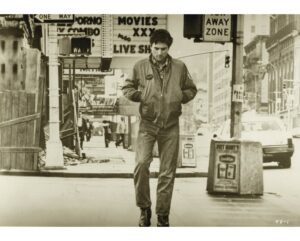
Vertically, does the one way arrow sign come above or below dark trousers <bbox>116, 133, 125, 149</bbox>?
above

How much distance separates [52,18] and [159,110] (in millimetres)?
1272

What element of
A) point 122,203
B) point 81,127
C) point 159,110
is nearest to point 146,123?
point 159,110

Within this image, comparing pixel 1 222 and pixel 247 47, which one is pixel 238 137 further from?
pixel 1 222

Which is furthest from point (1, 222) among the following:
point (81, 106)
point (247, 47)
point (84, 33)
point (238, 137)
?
point (247, 47)

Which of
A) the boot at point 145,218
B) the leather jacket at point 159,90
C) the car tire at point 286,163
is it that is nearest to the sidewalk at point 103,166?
the boot at point 145,218

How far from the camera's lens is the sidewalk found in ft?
21.8

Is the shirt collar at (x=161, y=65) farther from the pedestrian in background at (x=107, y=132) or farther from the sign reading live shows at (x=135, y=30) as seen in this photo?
the pedestrian in background at (x=107, y=132)

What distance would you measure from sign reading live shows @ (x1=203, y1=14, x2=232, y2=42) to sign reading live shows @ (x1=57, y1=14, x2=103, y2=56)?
0.95m

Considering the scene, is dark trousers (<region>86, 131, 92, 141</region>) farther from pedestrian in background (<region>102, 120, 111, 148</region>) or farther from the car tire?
the car tire

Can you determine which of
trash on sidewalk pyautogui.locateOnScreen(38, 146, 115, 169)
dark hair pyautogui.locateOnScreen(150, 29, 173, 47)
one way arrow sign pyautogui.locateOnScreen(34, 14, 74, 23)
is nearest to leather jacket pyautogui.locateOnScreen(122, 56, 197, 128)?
dark hair pyautogui.locateOnScreen(150, 29, 173, 47)

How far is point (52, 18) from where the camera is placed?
259 inches

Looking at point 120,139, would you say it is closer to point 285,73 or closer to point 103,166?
point 103,166

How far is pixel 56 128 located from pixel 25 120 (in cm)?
29

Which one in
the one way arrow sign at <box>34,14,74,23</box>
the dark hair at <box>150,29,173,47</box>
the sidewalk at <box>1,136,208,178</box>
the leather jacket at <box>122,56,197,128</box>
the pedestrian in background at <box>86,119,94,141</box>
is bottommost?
the sidewalk at <box>1,136,208,178</box>
